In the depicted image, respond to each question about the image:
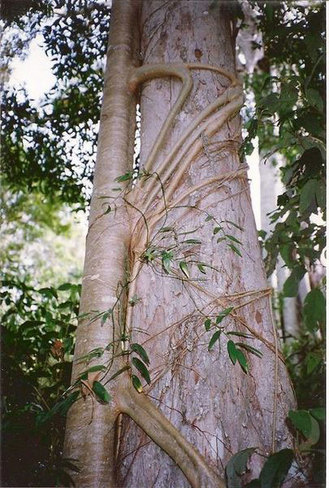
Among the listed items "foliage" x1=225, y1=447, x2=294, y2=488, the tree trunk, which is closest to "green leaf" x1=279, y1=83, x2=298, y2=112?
the tree trunk

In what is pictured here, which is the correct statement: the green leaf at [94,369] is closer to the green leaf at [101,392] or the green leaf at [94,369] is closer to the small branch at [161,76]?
the green leaf at [101,392]

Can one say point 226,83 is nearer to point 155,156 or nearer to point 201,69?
point 201,69

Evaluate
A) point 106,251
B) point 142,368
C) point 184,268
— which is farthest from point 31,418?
point 184,268

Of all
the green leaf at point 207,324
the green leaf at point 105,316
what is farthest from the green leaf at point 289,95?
the green leaf at point 105,316

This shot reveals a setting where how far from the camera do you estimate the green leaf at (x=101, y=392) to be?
1.32 m

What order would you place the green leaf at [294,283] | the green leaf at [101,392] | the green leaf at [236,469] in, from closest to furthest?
the green leaf at [236,469] → the green leaf at [101,392] → the green leaf at [294,283]

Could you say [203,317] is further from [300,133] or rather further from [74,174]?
[74,174]

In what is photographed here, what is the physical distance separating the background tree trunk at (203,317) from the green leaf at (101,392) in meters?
0.17

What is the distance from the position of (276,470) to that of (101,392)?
49 centimetres

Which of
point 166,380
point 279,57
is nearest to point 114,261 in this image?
point 166,380

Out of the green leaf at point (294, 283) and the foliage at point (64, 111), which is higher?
the foliage at point (64, 111)

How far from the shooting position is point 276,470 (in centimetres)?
111

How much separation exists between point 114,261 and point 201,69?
88cm

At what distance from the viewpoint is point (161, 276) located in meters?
1.62
